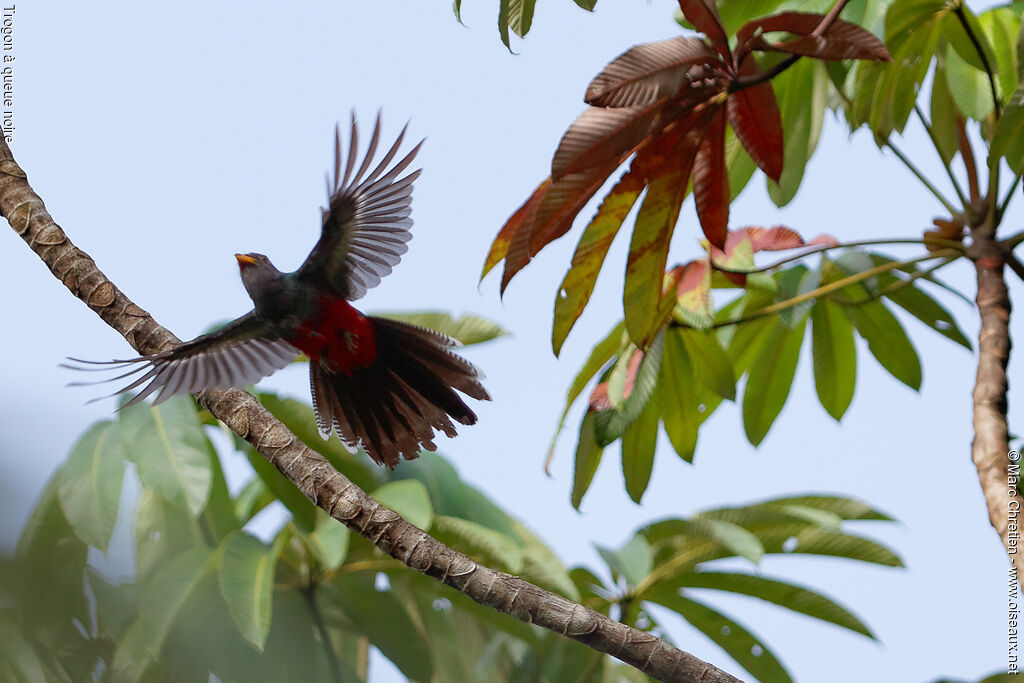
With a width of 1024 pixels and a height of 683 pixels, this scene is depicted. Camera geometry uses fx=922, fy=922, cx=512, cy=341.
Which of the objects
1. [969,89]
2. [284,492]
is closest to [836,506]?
[969,89]

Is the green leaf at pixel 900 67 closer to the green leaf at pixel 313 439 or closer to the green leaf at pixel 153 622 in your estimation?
the green leaf at pixel 313 439

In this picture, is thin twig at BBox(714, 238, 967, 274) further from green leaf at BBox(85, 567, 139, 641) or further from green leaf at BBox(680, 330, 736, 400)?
green leaf at BBox(85, 567, 139, 641)

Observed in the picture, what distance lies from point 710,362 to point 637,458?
9.5 inches

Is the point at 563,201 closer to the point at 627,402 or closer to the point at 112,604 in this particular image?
the point at 627,402

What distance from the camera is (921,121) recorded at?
73.3 inches

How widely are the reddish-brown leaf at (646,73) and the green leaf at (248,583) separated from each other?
1446mm

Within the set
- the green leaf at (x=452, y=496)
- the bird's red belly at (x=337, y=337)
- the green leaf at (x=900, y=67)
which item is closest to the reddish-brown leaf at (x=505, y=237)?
the bird's red belly at (x=337, y=337)

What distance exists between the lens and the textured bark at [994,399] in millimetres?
1356

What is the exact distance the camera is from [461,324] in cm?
251

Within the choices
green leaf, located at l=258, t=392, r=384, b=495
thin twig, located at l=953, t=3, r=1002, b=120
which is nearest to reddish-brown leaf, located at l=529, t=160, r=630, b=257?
thin twig, located at l=953, t=3, r=1002, b=120

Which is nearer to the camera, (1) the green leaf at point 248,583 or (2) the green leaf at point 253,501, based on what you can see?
(1) the green leaf at point 248,583

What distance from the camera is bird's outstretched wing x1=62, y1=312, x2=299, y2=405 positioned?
4.48ft

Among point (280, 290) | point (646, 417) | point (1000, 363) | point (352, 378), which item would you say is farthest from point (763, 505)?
point (280, 290)

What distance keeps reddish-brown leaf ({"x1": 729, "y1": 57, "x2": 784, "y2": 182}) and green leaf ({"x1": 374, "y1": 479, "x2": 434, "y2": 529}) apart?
1153 mm
